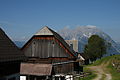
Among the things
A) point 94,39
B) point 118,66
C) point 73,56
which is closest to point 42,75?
point 73,56

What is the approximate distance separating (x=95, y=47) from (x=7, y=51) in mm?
67138

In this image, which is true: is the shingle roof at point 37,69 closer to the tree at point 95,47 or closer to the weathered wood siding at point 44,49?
the weathered wood siding at point 44,49

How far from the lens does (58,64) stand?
31.1m

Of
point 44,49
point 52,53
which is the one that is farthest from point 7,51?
point 44,49

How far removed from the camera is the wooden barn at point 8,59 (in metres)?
14.3

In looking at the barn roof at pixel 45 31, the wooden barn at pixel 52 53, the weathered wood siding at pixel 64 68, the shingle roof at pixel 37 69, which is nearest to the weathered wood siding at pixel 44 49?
the wooden barn at pixel 52 53

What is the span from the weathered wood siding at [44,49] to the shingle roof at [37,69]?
21.9 feet

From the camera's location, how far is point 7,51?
15211 mm

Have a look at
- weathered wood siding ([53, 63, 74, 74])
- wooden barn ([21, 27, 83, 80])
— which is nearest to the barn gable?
wooden barn ([21, 27, 83, 80])

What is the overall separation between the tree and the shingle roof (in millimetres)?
54476

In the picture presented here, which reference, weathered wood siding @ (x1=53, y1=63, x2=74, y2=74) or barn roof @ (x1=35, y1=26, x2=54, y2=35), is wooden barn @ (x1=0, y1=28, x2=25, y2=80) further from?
barn roof @ (x1=35, y1=26, x2=54, y2=35)

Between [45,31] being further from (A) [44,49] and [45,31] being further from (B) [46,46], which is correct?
(A) [44,49]

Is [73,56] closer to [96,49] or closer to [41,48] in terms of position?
[41,48]

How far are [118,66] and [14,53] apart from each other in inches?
1502
